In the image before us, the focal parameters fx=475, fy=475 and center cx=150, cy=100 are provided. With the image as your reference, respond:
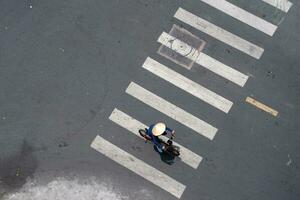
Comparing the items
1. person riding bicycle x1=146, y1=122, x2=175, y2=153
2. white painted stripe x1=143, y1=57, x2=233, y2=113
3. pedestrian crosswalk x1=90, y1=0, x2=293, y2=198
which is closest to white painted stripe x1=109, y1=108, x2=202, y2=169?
pedestrian crosswalk x1=90, y1=0, x2=293, y2=198

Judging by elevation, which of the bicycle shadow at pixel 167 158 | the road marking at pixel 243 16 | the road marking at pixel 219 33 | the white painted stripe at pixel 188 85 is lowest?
the bicycle shadow at pixel 167 158

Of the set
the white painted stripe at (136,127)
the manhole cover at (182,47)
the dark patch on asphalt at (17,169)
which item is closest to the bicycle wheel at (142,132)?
the white painted stripe at (136,127)

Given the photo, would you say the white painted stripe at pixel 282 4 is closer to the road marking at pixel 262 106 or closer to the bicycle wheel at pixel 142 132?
the road marking at pixel 262 106

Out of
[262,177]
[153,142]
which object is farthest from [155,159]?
[262,177]

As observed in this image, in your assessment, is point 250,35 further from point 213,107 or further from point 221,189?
point 221,189

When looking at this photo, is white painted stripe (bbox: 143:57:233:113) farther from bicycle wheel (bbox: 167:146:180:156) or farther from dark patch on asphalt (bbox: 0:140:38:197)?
dark patch on asphalt (bbox: 0:140:38:197)

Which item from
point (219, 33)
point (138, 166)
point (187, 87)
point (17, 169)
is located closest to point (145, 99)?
point (187, 87)
